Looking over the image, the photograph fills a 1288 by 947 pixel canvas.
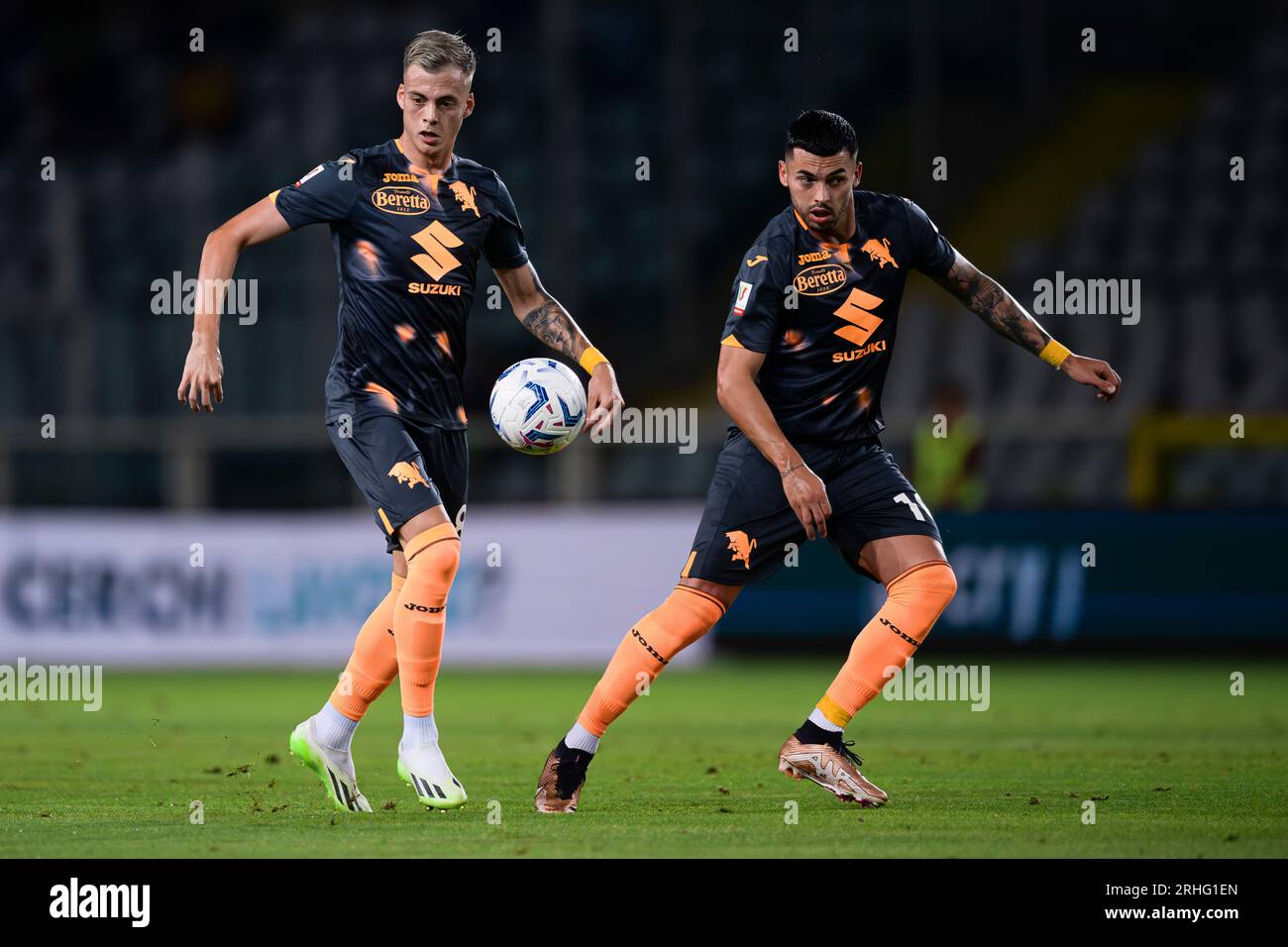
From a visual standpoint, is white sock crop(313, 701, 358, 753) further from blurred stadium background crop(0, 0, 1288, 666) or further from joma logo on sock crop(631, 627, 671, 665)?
blurred stadium background crop(0, 0, 1288, 666)

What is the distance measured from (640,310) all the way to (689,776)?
1278cm

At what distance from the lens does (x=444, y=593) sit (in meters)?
6.79

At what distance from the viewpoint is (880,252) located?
707cm

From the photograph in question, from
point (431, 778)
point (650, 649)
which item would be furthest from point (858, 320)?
point (431, 778)

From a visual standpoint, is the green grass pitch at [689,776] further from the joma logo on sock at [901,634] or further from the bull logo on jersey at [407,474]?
the bull logo on jersey at [407,474]

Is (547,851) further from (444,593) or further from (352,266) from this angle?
(352,266)

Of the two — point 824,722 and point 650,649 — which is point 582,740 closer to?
point 650,649

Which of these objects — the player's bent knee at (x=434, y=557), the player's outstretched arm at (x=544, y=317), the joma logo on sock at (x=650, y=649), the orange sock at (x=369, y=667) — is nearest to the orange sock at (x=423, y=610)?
the player's bent knee at (x=434, y=557)

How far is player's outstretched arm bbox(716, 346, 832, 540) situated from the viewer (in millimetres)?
6680

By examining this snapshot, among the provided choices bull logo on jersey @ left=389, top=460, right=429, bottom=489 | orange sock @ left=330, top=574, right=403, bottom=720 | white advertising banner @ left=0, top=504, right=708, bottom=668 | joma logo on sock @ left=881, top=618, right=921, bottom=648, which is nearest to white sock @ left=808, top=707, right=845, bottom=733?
joma logo on sock @ left=881, top=618, right=921, bottom=648

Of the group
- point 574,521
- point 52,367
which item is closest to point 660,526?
point 574,521
